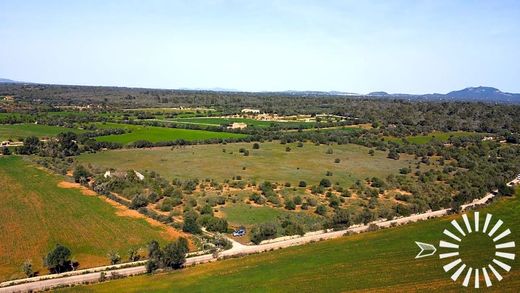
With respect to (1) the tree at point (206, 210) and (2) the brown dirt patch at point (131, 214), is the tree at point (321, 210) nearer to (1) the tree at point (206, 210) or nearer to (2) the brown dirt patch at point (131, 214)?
(1) the tree at point (206, 210)

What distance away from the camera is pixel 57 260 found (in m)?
45.0

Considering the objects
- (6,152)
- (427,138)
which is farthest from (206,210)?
(427,138)

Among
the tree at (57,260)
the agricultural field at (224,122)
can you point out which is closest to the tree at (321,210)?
the tree at (57,260)

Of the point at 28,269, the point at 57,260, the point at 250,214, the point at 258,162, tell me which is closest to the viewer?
the point at 28,269

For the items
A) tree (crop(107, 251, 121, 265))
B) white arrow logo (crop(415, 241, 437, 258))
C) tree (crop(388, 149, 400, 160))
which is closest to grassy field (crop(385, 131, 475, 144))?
tree (crop(388, 149, 400, 160))

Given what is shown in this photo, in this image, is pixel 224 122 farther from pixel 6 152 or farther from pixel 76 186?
pixel 76 186

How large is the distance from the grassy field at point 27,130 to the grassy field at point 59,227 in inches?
2225

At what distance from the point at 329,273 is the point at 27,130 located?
416 feet

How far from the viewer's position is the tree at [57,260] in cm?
4488

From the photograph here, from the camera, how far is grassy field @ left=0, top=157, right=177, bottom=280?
162 ft

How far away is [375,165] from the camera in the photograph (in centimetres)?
10650

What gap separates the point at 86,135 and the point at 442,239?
104 m

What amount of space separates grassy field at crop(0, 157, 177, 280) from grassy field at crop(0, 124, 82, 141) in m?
56.5

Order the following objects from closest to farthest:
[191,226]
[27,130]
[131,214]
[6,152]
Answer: [191,226]
[131,214]
[6,152]
[27,130]
